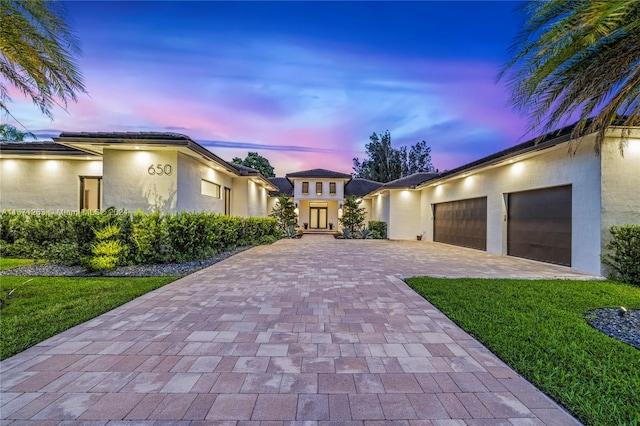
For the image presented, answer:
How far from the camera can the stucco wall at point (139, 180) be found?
31.5 ft

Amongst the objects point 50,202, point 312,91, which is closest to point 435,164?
point 312,91

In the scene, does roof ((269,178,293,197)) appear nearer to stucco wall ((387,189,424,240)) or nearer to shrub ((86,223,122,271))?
stucco wall ((387,189,424,240))

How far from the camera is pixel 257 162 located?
44.8 metres

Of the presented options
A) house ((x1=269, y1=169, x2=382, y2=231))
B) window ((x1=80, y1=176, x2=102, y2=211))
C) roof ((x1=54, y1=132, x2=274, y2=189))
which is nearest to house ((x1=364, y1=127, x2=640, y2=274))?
roof ((x1=54, y1=132, x2=274, y2=189))

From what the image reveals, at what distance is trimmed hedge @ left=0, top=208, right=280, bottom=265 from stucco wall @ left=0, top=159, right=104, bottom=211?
2473mm

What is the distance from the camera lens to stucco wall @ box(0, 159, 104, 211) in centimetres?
1159

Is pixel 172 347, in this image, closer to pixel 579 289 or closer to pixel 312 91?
pixel 579 289

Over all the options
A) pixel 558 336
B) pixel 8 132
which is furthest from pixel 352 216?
pixel 8 132

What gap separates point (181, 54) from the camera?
10641 mm

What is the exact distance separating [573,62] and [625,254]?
5.39 metres

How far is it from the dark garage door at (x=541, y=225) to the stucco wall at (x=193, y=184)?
12.4 m

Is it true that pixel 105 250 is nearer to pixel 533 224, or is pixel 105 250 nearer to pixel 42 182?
pixel 42 182

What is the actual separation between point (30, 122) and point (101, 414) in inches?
239

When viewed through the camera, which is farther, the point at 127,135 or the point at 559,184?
the point at 127,135
